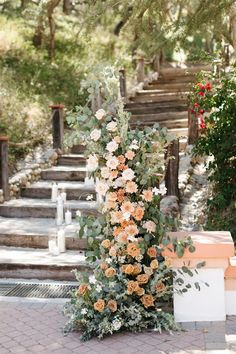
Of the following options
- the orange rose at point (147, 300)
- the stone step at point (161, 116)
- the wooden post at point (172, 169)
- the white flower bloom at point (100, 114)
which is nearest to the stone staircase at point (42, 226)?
the white flower bloom at point (100, 114)

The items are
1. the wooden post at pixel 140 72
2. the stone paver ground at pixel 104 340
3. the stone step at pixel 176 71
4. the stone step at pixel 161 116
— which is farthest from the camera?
the stone step at pixel 176 71

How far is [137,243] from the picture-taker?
19.2 feet

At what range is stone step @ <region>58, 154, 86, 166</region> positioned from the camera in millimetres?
12492

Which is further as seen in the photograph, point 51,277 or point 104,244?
point 51,277

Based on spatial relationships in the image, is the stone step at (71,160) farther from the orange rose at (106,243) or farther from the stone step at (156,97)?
the orange rose at (106,243)

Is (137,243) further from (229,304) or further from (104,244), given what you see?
(229,304)

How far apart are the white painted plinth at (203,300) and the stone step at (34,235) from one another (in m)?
2.79

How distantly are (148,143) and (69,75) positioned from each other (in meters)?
12.2

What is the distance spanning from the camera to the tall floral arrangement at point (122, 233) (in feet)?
19.1

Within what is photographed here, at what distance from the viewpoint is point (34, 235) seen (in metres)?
8.91

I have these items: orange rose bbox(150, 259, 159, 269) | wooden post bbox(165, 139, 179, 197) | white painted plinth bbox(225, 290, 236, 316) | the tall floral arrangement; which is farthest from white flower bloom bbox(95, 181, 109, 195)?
wooden post bbox(165, 139, 179, 197)

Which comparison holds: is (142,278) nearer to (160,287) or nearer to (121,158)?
(160,287)

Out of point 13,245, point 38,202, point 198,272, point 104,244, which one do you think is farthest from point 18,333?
point 38,202

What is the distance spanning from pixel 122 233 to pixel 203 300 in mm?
1075
